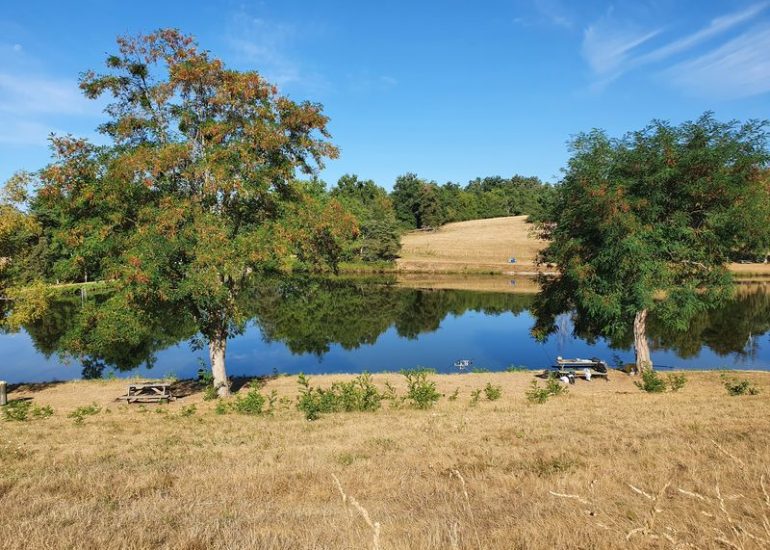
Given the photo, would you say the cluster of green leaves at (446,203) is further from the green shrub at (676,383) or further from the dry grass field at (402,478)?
the dry grass field at (402,478)

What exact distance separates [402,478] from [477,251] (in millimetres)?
99598

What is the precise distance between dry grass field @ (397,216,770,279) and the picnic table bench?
2600 inches

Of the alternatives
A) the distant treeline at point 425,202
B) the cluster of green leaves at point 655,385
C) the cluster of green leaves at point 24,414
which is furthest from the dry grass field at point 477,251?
the cluster of green leaves at point 24,414

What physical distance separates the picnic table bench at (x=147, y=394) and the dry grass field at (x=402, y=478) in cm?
361

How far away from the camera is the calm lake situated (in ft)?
108

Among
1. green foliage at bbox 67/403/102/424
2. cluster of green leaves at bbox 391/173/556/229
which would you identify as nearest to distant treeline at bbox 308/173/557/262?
cluster of green leaves at bbox 391/173/556/229

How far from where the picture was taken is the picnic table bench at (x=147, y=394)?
21.3m

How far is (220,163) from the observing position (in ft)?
62.9

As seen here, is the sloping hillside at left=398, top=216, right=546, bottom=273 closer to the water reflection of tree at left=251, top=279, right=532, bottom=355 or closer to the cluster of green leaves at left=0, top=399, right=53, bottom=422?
the water reflection of tree at left=251, top=279, right=532, bottom=355

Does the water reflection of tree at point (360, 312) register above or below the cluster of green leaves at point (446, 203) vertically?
below

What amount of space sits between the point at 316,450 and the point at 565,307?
22241mm

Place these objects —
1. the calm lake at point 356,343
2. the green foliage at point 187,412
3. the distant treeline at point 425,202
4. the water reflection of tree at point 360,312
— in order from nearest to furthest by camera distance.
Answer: the green foliage at point 187,412 < the calm lake at point 356,343 < the water reflection of tree at point 360,312 < the distant treeline at point 425,202

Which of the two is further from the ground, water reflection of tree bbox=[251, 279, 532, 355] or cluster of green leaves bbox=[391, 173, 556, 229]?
cluster of green leaves bbox=[391, 173, 556, 229]

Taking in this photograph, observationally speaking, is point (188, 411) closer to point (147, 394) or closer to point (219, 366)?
point (219, 366)
